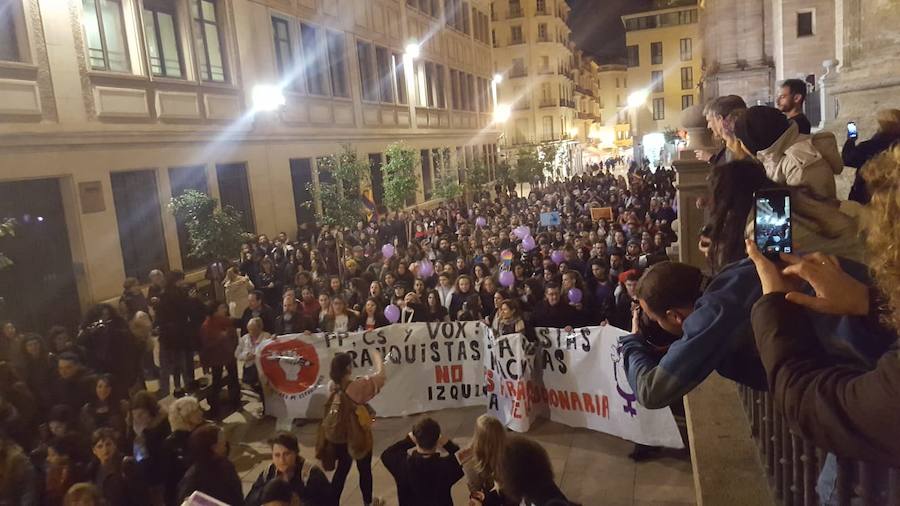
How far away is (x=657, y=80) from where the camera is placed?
89.1 meters

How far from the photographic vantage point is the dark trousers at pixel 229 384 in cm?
902

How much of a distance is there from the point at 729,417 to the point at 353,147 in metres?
21.3

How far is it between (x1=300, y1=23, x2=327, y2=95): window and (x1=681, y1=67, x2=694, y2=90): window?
244ft

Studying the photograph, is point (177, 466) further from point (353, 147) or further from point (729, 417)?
point (353, 147)

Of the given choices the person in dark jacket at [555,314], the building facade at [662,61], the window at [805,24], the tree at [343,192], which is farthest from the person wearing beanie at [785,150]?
the building facade at [662,61]

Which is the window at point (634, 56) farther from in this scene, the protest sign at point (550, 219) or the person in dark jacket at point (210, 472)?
the person in dark jacket at point (210, 472)

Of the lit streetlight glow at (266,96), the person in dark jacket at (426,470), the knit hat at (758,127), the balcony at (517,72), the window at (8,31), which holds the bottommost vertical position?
the person in dark jacket at (426,470)

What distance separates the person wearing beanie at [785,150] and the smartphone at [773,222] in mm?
1204

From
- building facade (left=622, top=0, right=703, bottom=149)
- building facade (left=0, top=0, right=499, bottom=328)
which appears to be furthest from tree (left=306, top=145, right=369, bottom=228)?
building facade (left=622, top=0, right=703, bottom=149)

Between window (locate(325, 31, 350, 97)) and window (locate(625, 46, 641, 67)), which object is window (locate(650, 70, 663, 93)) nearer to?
window (locate(625, 46, 641, 67))

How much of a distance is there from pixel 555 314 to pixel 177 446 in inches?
174

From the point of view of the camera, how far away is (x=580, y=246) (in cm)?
1193

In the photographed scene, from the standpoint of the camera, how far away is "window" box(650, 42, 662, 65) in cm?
8906

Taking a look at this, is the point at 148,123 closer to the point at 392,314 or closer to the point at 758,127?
the point at 392,314
